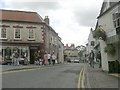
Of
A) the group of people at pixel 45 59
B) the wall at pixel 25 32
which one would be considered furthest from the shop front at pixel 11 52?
the group of people at pixel 45 59

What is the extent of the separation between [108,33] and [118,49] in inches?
63.8

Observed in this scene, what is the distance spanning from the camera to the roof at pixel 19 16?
47.2 meters

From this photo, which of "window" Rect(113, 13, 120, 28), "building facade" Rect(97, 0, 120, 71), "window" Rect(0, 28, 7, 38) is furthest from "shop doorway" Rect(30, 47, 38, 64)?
"window" Rect(113, 13, 120, 28)

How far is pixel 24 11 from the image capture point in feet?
166

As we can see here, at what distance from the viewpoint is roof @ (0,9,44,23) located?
155 feet

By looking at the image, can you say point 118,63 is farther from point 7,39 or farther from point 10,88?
point 7,39

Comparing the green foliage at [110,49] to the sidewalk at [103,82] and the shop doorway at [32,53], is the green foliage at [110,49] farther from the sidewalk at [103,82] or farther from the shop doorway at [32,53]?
the shop doorway at [32,53]

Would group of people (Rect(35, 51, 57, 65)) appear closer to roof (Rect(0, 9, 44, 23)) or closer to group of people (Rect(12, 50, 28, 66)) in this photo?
group of people (Rect(12, 50, 28, 66))

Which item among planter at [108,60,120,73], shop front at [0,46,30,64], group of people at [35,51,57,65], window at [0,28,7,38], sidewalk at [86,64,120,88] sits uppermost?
window at [0,28,7,38]

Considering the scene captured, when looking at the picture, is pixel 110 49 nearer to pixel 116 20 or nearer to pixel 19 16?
pixel 116 20

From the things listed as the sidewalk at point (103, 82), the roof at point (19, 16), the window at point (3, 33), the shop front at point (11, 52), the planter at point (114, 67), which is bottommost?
the sidewalk at point (103, 82)

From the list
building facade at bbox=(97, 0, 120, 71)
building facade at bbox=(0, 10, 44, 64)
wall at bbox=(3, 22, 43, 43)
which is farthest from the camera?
wall at bbox=(3, 22, 43, 43)

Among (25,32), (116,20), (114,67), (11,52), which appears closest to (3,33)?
(11,52)

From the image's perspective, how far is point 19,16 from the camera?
48656 mm
